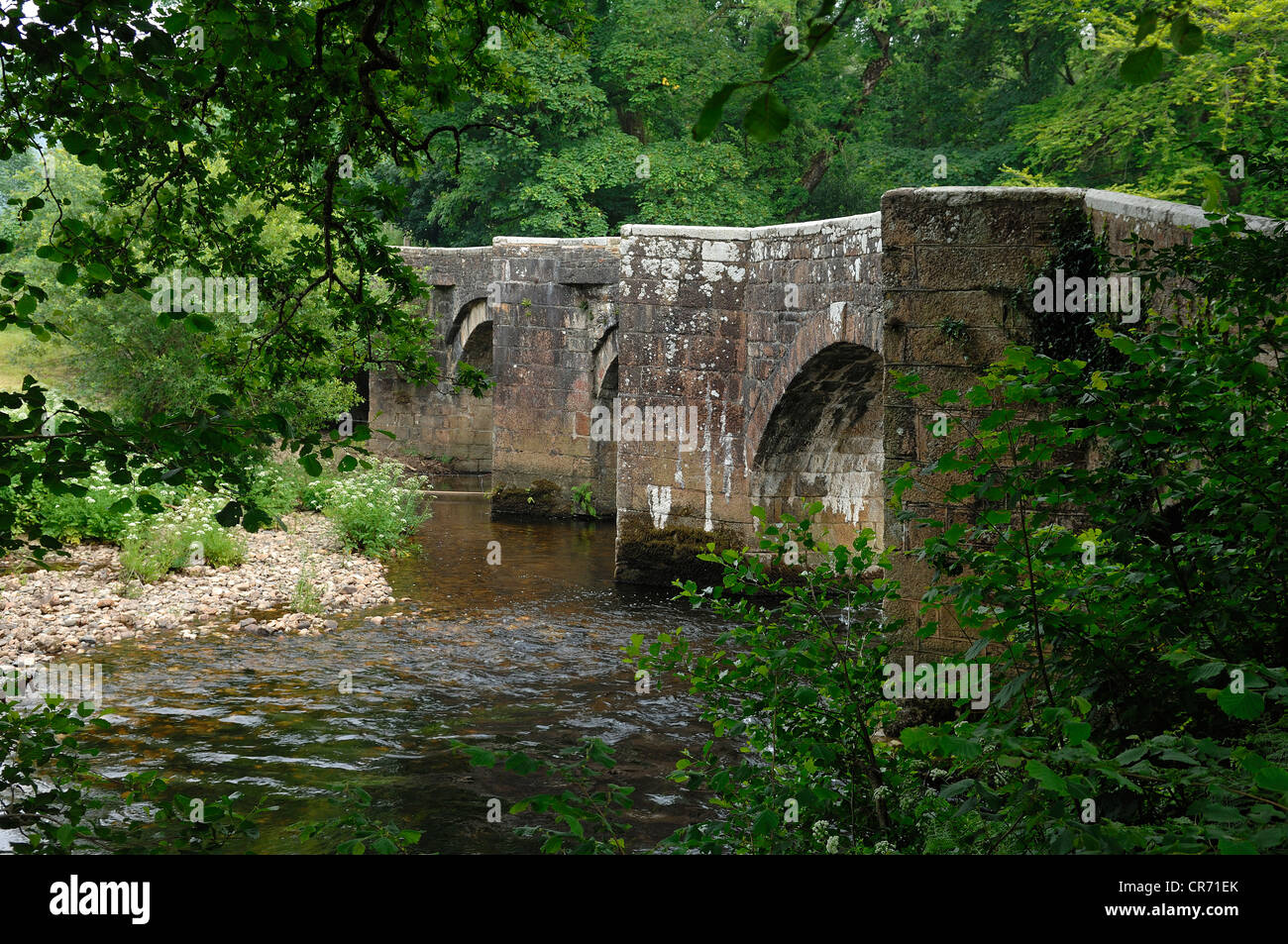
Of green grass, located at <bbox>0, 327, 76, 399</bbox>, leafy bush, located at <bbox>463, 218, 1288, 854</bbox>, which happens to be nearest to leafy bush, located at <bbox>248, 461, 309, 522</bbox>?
green grass, located at <bbox>0, 327, 76, 399</bbox>

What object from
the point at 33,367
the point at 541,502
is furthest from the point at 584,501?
the point at 33,367

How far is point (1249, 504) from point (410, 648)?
6.82 m

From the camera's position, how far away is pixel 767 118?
55.2 inches

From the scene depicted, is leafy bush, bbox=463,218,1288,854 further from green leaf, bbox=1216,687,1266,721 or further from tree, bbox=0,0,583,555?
tree, bbox=0,0,583,555

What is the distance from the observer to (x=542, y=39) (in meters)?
22.2

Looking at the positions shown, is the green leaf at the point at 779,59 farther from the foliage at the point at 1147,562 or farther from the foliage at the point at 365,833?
the foliage at the point at 365,833

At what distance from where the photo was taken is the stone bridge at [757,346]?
569cm

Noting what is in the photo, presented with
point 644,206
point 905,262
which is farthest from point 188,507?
point 644,206

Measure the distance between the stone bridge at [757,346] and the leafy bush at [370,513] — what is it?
103 inches

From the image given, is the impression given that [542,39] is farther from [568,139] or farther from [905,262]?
[905,262]

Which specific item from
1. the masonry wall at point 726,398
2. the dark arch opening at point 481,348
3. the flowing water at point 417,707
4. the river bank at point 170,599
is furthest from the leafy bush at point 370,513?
the dark arch opening at point 481,348

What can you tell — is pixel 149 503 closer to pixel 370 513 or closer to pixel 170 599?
pixel 170 599

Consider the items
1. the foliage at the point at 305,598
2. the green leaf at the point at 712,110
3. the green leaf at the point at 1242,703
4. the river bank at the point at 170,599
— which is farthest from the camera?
the foliage at the point at 305,598

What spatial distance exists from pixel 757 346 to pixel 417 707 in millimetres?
4837
